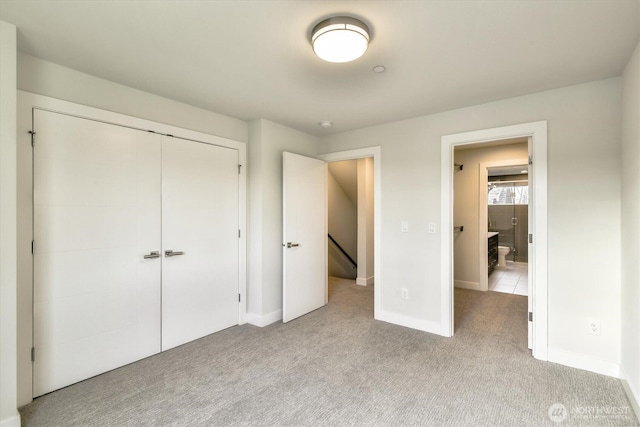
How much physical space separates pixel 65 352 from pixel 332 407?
79.7 inches

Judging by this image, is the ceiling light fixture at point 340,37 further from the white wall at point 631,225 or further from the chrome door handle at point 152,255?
the chrome door handle at point 152,255

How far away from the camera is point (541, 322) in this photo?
8.56 ft

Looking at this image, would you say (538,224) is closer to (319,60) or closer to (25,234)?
(319,60)

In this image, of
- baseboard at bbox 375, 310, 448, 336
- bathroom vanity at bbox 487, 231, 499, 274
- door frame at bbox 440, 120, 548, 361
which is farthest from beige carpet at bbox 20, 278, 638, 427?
bathroom vanity at bbox 487, 231, 499, 274

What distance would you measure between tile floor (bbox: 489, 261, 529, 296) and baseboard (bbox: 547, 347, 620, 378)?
2358 mm

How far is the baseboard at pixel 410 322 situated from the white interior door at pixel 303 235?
92 cm

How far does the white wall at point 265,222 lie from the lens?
11.3 feet

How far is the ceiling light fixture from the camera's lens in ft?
5.28

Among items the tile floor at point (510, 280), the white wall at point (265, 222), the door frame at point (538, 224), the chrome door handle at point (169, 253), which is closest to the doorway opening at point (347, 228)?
the white wall at point (265, 222)

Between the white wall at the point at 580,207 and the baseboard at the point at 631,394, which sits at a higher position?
the white wall at the point at 580,207

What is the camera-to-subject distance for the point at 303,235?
3.81 m

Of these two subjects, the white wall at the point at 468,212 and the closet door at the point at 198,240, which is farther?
the white wall at the point at 468,212

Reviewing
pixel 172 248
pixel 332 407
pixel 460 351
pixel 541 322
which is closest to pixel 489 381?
pixel 460 351

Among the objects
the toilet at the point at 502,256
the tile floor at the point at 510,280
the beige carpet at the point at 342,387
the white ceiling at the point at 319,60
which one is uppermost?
the white ceiling at the point at 319,60
